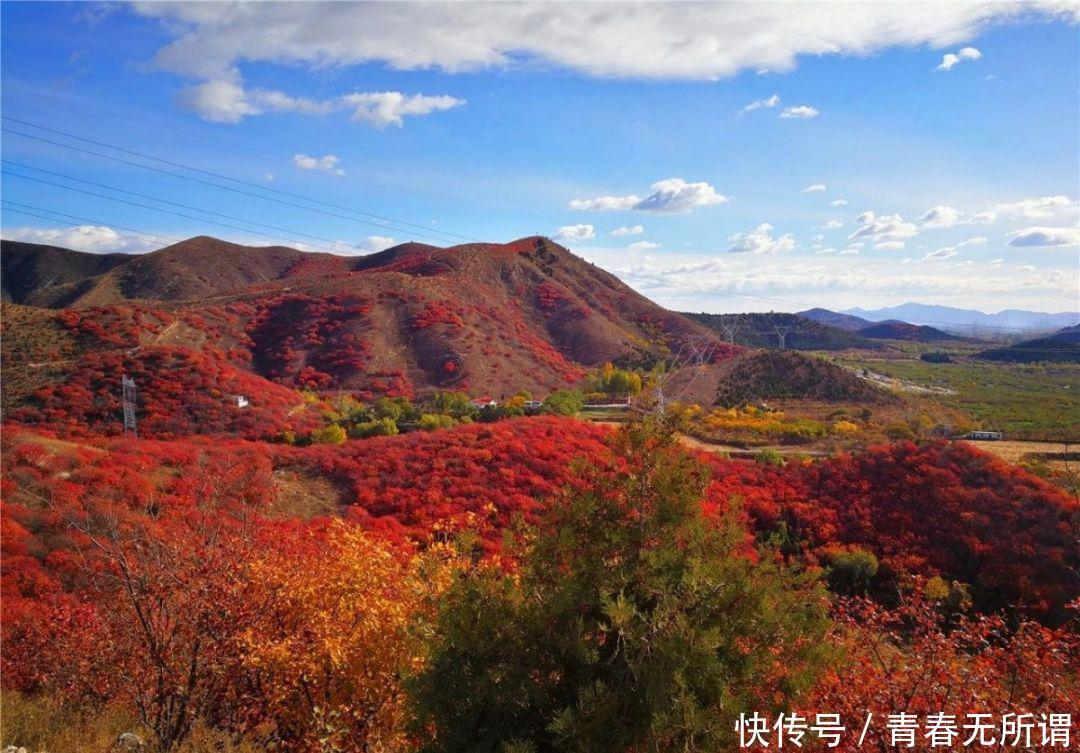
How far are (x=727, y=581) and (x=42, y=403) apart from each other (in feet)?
127

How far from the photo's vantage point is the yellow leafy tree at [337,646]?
792 cm

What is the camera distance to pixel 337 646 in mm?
7797

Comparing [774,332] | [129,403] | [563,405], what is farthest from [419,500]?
[774,332]

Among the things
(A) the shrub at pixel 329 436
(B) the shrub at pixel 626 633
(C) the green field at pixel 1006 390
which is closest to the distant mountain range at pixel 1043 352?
(C) the green field at pixel 1006 390

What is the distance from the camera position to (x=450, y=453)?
26.7m

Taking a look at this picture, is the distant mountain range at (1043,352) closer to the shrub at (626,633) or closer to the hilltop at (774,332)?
the hilltop at (774,332)

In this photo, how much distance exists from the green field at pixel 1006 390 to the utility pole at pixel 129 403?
48.9m

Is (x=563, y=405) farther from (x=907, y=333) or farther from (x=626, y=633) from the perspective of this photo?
(x=907, y=333)

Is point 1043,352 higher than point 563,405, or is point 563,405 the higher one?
point 1043,352

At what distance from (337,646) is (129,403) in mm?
32505

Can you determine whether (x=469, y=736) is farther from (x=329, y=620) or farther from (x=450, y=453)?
(x=450, y=453)

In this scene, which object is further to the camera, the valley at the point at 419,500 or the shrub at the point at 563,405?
the shrub at the point at 563,405

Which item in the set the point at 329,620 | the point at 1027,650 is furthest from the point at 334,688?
the point at 1027,650

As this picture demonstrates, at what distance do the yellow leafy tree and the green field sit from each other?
41.9 m
